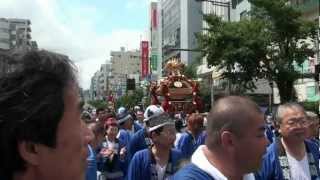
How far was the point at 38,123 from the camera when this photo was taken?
5.51ft

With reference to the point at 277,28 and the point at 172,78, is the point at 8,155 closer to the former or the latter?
the point at 172,78

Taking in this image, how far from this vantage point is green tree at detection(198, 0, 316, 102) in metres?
30.5

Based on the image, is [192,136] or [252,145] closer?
[252,145]

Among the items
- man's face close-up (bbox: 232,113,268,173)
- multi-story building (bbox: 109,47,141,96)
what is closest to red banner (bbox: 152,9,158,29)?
multi-story building (bbox: 109,47,141,96)

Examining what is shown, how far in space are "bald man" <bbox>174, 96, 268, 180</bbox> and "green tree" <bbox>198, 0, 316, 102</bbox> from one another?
27.4 metres

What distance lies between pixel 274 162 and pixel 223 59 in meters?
26.8

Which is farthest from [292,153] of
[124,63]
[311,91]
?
[124,63]

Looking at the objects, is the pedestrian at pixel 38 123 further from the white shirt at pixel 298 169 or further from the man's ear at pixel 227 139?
the white shirt at pixel 298 169

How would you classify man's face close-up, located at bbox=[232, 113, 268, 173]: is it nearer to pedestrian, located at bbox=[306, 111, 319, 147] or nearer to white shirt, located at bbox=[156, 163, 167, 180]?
white shirt, located at bbox=[156, 163, 167, 180]

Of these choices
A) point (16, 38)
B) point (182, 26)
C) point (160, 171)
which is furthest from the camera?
point (182, 26)

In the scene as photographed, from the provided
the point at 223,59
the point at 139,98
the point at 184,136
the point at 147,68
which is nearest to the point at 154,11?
the point at 147,68

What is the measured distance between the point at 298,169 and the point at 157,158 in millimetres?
1564

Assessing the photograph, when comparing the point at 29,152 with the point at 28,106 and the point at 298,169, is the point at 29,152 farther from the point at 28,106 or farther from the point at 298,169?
the point at 298,169

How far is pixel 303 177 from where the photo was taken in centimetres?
510
